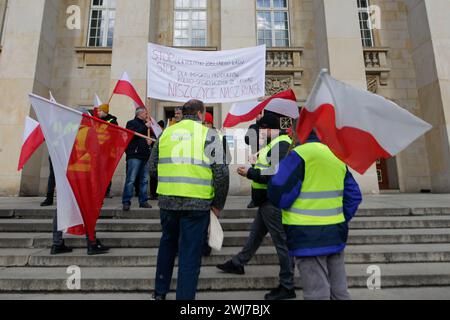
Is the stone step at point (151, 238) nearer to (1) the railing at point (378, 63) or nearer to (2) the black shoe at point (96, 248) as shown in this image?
(2) the black shoe at point (96, 248)

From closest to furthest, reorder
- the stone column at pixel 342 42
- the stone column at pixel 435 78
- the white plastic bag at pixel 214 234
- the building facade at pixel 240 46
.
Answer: the white plastic bag at pixel 214 234 < the building facade at pixel 240 46 < the stone column at pixel 342 42 < the stone column at pixel 435 78

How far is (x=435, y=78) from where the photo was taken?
10.3m

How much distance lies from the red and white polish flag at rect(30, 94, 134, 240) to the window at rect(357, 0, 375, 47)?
12.1 metres

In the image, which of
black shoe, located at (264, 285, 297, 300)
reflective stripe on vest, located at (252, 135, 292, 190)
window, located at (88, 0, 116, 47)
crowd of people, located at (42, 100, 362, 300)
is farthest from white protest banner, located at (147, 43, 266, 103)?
window, located at (88, 0, 116, 47)

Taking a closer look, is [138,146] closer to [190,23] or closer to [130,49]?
[130,49]

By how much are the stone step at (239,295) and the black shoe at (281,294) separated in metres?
0.09

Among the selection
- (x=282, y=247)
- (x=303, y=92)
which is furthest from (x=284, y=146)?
(x=303, y=92)

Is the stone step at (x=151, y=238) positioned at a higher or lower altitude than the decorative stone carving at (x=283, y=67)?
lower

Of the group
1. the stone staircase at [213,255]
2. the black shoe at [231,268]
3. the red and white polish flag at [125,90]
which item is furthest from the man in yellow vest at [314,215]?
the red and white polish flag at [125,90]

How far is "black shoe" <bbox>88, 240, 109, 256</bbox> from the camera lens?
13.3 ft

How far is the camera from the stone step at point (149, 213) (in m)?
5.44

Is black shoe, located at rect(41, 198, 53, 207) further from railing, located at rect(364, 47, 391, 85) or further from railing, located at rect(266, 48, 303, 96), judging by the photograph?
railing, located at rect(364, 47, 391, 85)
